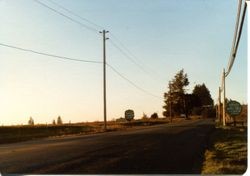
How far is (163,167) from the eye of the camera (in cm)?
1244

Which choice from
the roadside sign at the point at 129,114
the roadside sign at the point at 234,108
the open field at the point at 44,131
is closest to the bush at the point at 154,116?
the open field at the point at 44,131

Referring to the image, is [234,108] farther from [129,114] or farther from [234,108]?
[129,114]

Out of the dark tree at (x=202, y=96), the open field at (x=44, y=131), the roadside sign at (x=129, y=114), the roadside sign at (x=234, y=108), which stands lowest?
the open field at (x=44, y=131)

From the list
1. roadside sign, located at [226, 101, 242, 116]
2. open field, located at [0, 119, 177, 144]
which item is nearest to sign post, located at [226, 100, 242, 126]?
roadside sign, located at [226, 101, 242, 116]

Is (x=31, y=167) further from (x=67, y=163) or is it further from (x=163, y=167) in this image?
(x=163, y=167)

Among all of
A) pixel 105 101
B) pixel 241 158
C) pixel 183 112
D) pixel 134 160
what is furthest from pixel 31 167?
pixel 183 112

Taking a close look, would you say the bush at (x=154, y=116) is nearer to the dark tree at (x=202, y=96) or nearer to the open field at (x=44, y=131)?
the dark tree at (x=202, y=96)

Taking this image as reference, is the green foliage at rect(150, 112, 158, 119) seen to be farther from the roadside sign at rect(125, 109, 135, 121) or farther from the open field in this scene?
the roadside sign at rect(125, 109, 135, 121)

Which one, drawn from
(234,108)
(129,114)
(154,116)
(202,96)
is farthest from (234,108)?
(202,96)

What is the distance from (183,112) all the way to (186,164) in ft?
300

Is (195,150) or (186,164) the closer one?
(186,164)

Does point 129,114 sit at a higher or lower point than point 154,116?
higher

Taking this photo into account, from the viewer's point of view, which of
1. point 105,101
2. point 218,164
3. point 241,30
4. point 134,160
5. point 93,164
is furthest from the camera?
point 105,101

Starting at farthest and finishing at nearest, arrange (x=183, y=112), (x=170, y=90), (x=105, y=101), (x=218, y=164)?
(x=183, y=112)
(x=170, y=90)
(x=105, y=101)
(x=218, y=164)
